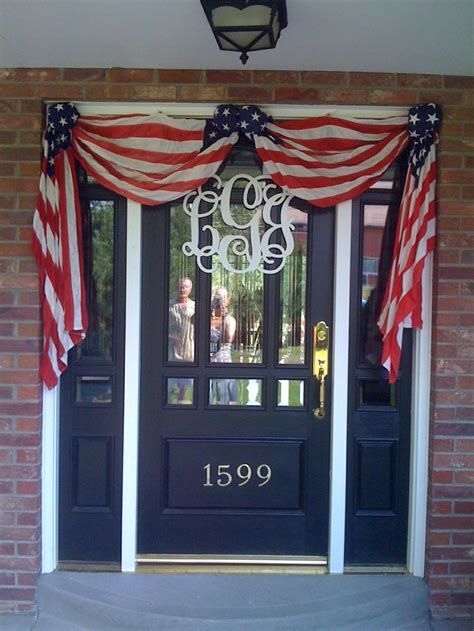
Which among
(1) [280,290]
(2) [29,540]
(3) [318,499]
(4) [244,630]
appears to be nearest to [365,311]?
(1) [280,290]

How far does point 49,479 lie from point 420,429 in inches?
78.8

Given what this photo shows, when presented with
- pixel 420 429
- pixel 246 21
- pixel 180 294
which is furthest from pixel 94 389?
pixel 246 21

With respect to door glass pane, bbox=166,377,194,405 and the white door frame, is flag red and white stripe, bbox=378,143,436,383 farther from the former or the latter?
door glass pane, bbox=166,377,194,405

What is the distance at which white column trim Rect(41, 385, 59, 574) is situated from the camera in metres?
3.52

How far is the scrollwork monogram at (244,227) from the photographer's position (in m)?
3.60

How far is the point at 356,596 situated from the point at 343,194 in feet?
6.80

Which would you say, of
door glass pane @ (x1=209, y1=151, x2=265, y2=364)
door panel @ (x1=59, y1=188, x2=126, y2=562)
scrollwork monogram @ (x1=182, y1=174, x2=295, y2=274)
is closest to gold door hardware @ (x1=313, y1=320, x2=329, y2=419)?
door glass pane @ (x1=209, y1=151, x2=265, y2=364)

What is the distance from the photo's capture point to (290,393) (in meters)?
3.65

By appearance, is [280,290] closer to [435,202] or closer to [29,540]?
[435,202]

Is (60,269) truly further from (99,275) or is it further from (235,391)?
(235,391)

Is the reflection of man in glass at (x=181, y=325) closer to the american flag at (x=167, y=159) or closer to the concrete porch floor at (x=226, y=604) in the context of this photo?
the american flag at (x=167, y=159)

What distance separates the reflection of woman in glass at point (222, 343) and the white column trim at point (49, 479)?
863 millimetres

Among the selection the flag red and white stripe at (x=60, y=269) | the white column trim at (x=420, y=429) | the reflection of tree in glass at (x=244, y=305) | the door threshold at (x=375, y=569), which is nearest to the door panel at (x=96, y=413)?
the flag red and white stripe at (x=60, y=269)

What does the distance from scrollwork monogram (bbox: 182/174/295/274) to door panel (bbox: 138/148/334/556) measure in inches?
1.8
